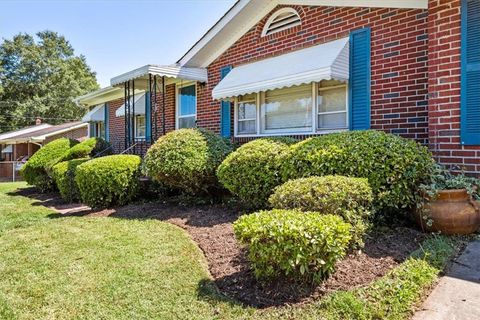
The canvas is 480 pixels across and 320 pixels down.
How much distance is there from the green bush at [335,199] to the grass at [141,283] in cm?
71

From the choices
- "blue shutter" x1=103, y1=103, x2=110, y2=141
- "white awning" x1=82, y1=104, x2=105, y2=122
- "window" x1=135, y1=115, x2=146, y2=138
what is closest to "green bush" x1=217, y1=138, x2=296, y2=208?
"window" x1=135, y1=115, x2=146, y2=138

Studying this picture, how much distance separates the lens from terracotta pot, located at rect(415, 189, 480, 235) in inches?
193

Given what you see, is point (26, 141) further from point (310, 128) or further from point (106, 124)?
point (310, 128)

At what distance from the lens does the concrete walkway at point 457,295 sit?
3244 millimetres

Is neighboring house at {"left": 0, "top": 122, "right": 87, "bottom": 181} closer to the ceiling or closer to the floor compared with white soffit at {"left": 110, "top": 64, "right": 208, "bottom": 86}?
closer to the floor

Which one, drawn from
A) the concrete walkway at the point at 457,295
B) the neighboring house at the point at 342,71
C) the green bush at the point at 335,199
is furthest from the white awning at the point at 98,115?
the concrete walkway at the point at 457,295

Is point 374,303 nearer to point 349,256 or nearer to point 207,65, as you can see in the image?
point 349,256

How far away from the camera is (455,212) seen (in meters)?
4.89

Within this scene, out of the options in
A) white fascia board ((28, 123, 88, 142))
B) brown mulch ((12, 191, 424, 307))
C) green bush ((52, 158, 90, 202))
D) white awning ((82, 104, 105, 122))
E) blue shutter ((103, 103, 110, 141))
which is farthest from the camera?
white fascia board ((28, 123, 88, 142))

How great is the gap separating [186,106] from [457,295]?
1021 cm

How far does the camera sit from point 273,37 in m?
9.28

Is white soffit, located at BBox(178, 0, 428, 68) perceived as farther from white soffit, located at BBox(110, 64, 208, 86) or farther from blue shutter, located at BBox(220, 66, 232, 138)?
blue shutter, located at BBox(220, 66, 232, 138)

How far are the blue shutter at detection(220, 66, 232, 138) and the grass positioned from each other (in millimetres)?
4744

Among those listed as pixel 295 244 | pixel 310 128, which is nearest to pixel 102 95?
pixel 310 128
